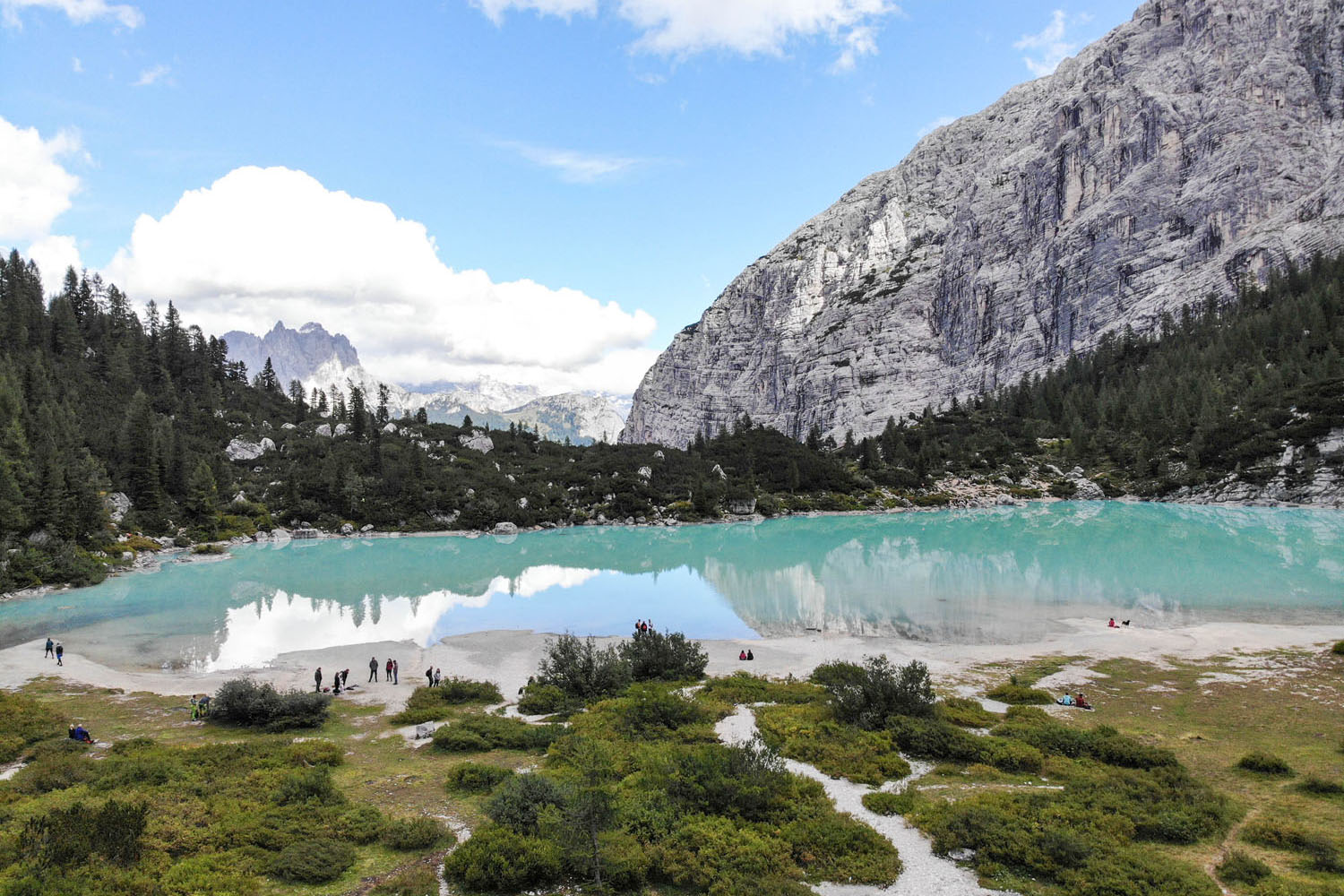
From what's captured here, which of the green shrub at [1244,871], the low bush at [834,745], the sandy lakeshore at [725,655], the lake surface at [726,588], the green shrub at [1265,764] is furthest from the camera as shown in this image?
the lake surface at [726,588]

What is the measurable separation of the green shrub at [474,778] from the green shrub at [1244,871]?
44.6 ft

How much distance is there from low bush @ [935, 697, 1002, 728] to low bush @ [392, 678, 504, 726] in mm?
15384

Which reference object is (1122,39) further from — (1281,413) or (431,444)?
(431,444)

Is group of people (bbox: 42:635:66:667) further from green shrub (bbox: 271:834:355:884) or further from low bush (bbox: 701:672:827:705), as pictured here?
low bush (bbox: 701:672:827:705)

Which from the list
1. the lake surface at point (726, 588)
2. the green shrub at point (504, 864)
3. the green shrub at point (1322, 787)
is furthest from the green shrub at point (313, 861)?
the lake surface at point (726, 588)

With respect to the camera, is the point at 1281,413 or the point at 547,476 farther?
the point at 547,476

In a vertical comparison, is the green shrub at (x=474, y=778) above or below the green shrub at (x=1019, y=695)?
above

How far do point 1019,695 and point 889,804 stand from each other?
1162cm

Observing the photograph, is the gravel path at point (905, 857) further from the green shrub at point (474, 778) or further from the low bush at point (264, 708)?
the low bush at point (264, 708)

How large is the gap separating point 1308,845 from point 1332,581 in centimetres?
4420

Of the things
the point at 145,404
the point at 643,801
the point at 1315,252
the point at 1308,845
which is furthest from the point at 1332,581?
the point at 1315,252

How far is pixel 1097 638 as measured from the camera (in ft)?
104

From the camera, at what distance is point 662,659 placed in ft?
89.9

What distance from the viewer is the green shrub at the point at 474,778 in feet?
51.7
